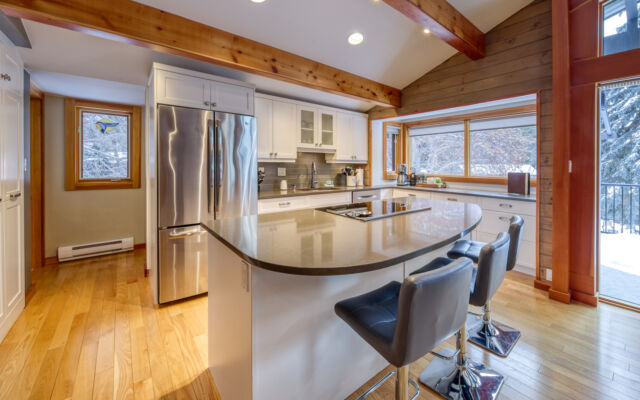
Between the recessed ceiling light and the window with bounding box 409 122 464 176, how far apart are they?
7.84 feet

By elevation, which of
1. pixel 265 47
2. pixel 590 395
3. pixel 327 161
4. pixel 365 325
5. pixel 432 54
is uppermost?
pixel 432 54

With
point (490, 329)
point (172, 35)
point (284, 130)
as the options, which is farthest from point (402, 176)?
point (172, 35)

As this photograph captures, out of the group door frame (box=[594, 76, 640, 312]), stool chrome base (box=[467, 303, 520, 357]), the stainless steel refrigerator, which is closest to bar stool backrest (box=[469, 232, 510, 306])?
stool chrome base (box=[467, 303, 520, 357])

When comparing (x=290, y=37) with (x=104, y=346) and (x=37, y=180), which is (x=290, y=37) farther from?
(x=37, y=180)

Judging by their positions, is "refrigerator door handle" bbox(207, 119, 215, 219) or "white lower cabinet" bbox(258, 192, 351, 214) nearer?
"refrigerator door handle" bbox(207, 119, 215, 219)

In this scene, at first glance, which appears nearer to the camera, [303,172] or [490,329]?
[490,329]

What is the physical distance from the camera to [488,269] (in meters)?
1.35

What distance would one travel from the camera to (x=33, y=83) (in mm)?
3047

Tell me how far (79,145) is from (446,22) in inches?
183

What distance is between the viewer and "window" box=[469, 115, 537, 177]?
12.3 ft

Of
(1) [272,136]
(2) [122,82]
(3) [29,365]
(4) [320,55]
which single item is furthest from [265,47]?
(3) [29,365]

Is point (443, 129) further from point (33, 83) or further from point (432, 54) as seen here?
point (33, 83)

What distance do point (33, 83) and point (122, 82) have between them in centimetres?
98

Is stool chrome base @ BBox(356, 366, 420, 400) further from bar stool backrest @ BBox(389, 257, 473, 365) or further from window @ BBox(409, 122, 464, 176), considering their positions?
window @ BBox(409, 122, 464, 176)
